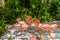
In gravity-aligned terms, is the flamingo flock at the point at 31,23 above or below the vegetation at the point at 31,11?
below

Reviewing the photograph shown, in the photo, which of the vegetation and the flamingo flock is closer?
the flamingo flock

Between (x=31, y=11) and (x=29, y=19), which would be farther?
(x=31, y=11)

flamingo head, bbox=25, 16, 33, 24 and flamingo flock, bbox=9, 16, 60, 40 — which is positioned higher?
flamingo head, bbox=25, 16, 33, 24

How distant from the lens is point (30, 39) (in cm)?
386

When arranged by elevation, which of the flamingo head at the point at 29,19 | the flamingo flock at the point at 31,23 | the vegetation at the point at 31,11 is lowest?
the flamingo flock at the point at 31,23

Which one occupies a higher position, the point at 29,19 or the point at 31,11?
the point at 31,11

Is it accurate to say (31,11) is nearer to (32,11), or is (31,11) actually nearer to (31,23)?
(32,11)

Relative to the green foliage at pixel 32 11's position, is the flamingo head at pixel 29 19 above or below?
below

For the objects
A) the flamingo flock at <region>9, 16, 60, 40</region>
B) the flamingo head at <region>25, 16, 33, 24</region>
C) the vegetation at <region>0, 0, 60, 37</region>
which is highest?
the vegetation at <region>0, 0, 60, 37</region>

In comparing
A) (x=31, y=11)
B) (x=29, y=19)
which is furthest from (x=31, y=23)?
(x=31, y=11)

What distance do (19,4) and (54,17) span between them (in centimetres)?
76

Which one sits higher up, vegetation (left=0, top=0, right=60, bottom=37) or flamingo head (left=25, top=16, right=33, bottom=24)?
vegetation (left=0, top=0, right=60, bottom=37)

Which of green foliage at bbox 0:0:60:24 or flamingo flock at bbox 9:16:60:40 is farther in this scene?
green foliage at bbox 0:0:60:24

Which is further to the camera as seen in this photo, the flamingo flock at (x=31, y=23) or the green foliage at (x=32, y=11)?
the green foliage at (x=32, y=11)
